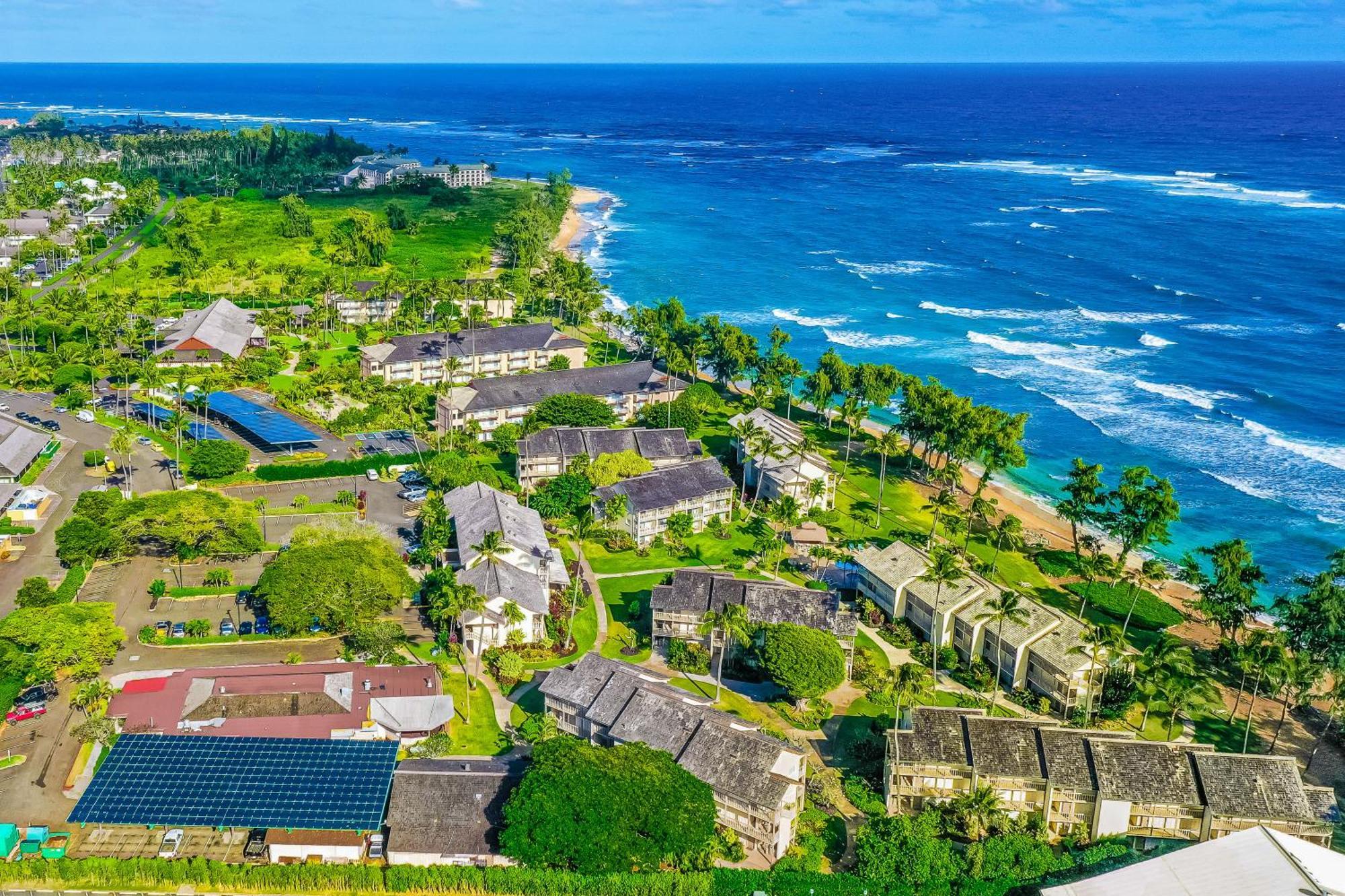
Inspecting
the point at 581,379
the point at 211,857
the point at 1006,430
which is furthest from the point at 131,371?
the point at 1006,430

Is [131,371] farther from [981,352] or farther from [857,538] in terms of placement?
[981,352]

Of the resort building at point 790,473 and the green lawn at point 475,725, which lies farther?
the resort building at point 790,473

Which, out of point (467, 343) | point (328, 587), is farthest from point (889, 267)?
point (328, 587)

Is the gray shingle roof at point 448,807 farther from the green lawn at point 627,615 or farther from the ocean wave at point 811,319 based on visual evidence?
the ocean wave at point 811,319

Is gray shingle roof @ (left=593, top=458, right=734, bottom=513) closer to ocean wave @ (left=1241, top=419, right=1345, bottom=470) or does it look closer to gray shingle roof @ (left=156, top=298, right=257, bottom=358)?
ocean wave @ (left=1241, top=419, right=1345, bottom=470)

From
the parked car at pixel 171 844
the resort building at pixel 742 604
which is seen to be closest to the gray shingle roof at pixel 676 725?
the resort building at pixel 742 604

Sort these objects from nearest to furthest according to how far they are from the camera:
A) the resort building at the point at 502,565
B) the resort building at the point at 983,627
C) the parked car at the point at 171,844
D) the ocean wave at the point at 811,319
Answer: the parked car at the point at 171,844 < the resort building at the point at 983,627 < the resort building at the point at 502,565 < the ocean wave at the point at 811,319

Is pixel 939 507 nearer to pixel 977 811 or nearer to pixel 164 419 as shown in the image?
pixel 977 811
